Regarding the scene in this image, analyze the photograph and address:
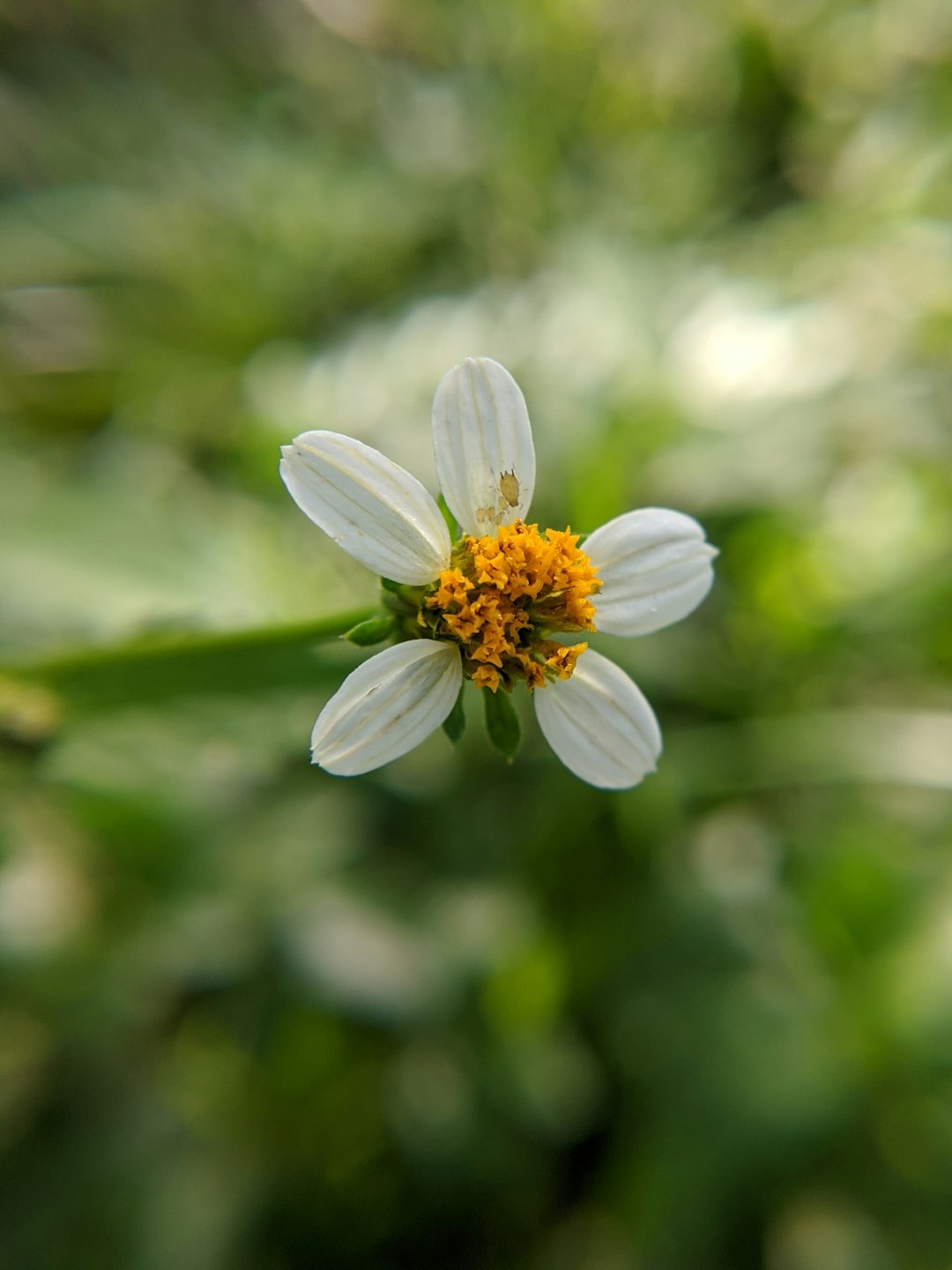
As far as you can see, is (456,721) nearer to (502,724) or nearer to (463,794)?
(502,724)

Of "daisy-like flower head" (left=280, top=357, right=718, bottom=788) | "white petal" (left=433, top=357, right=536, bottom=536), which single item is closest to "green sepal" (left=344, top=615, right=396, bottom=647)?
"daisy-like flower head" (left=280, top=357, right=718, bottom=788)

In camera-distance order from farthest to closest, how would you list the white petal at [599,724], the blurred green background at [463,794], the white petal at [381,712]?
the blurred green background at [463,794] → the white petal at [599,724] → the white petal at [381,712]

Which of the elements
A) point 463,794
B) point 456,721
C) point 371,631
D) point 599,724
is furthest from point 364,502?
point 463,794

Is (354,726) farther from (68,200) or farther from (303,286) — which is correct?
(68,200)

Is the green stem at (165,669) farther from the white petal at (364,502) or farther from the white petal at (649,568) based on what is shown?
the white petal at (649,568)

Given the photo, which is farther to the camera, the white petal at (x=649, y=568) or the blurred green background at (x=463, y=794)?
the blurred green background at (x=463, y=794)

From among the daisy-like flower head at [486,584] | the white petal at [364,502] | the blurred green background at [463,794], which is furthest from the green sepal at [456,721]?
the blurred green background at [463,794]

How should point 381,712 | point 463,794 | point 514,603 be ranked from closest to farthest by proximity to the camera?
point 381,712 → point 514,603 → point 463,794

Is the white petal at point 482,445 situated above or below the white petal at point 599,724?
above
